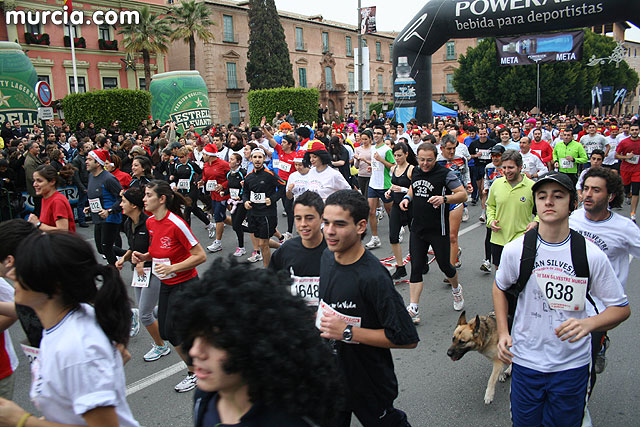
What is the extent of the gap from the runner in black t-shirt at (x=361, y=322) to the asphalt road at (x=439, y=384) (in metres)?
1.30

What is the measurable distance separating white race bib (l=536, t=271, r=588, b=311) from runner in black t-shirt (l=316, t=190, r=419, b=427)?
763 millimetres

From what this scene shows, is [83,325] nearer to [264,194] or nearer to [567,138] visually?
[264,194]

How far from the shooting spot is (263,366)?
1672mm

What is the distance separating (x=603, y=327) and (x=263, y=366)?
77.7 inches

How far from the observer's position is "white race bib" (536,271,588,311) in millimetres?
2803

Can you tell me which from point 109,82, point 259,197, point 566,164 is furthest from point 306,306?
point 109,82

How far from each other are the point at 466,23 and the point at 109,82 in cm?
3015

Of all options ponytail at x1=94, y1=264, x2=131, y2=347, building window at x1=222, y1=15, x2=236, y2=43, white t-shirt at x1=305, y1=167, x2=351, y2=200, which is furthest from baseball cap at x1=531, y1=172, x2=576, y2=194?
building window at x1=222, y1=15, x2=236, y2=43

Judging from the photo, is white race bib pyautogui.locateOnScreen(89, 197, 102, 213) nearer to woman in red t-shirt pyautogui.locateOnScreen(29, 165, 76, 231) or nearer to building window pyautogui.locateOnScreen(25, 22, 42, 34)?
woman in red t-shirt pyautogui.locateOnScreen(29, 165, 76, 231)

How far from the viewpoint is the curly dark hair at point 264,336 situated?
1.68m

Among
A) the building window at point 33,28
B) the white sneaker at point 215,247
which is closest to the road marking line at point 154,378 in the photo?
the white sneaker at point 215,247

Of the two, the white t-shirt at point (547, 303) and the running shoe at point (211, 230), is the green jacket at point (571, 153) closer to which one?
the running shoe at point (211, 230)

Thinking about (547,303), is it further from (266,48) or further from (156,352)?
(266,48)

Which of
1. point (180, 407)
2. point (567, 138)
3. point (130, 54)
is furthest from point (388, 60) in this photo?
point (180, 407)
